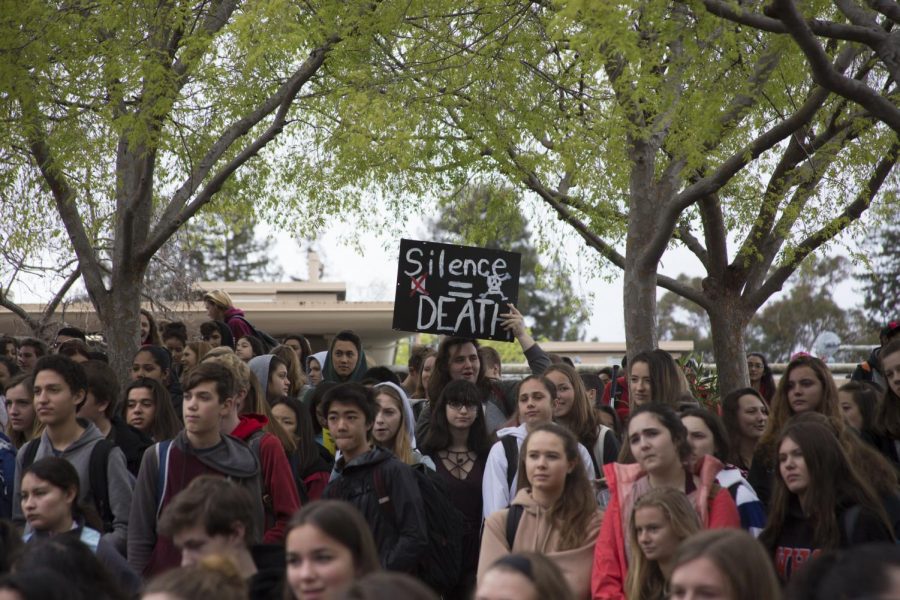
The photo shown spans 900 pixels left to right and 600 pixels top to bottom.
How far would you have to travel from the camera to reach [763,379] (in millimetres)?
12320

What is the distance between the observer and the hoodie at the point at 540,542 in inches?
243

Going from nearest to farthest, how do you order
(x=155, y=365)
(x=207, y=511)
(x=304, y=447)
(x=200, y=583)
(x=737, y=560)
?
1. (x=200, y=583)
2. (x=737, y=560)
3. (x=207, y=511)
4. (x=304, y=447)
5. (x=155, y=365)

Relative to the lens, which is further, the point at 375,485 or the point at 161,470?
the point at 375,485

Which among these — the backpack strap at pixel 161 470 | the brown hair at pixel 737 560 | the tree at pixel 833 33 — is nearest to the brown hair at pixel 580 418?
the tree at pixel 833 33

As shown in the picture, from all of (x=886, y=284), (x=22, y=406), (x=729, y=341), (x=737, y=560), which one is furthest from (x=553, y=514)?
(x=886, y=284)

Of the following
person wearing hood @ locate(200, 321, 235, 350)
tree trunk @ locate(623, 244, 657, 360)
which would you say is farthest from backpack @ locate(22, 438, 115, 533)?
tree trunk @ locate(623, 244, 657, 360)

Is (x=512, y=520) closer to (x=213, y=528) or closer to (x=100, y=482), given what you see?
(x=213, y=528)

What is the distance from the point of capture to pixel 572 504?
6.33 meters

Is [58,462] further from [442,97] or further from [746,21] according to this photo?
[442,97]

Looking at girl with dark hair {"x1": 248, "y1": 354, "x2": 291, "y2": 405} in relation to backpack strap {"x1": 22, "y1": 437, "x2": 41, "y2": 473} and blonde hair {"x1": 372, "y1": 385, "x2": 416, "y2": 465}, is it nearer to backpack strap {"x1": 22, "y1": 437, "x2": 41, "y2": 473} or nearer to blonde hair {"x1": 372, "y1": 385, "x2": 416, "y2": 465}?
blonde hair {"x1": 372, "y1": 385, "x2": 416, "y2": 465}

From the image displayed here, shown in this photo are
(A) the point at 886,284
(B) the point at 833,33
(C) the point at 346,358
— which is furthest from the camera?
(A) the point at 886,284

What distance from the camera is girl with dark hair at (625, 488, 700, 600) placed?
5.53 m

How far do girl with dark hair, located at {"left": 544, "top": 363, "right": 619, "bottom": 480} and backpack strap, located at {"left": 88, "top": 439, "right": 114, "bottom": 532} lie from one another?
296cm

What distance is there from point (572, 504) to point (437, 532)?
858mm
